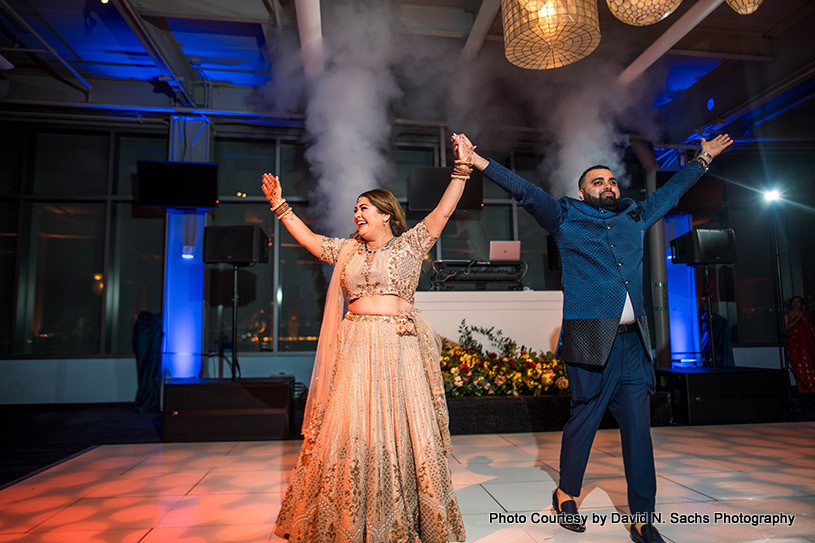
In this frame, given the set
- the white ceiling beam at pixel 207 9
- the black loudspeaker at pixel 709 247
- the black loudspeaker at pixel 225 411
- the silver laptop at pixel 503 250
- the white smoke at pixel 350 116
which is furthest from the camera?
the white smoke at pixel 350 116

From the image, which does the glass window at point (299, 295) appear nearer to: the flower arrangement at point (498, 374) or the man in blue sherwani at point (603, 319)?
the flower arrangement at point (498, 374)

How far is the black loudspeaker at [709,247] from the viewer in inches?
205

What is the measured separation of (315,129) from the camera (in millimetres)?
6539

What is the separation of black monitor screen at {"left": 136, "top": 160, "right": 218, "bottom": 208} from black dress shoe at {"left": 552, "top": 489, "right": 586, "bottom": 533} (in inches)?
220

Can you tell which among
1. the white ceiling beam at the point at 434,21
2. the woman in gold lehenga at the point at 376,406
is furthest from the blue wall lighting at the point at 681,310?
the woman in gold lehenga at the point at 376,406

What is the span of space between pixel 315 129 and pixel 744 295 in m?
7.31

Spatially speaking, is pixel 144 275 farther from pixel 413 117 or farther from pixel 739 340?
pixel 739 340

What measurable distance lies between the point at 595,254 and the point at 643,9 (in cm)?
108

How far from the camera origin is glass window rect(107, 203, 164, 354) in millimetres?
7141

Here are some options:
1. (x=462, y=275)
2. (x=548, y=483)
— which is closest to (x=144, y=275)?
(x=462, y=275)

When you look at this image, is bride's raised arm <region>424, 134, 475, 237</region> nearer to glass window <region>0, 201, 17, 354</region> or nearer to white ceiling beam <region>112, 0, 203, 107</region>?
white ceiling beam <region>112, 0, 203, 107</region>

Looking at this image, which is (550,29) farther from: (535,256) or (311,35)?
(535,256)

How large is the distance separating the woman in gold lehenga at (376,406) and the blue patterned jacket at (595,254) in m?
0.44

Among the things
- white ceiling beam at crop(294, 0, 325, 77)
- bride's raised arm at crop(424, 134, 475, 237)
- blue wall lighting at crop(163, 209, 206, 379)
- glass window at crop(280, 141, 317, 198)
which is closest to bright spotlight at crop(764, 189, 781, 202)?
white ceiling beam at crop(294, 0, 325, 77)
